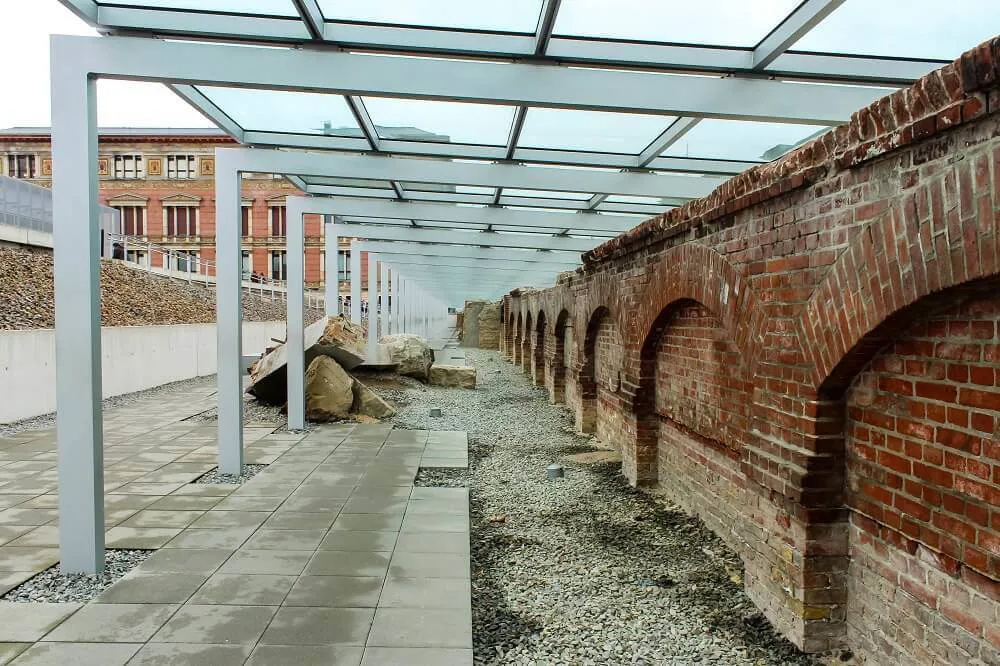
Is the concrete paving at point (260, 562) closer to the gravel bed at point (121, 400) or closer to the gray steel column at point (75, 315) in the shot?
the gray steel column at point (75, 315)

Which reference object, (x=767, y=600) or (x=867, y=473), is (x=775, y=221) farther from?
(x=767, y=600)

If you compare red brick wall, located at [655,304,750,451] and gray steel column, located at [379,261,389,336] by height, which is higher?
gray steel column, located at [379,261,389,336]

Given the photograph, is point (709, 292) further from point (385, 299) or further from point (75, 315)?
point (385, 299)

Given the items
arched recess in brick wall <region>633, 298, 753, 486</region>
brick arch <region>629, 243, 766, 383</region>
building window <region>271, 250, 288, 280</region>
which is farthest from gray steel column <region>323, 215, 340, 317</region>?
building window <region>271, 250, 288, 280</region>

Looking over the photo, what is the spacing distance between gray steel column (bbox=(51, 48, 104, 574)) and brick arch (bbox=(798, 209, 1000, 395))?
4.40 metres

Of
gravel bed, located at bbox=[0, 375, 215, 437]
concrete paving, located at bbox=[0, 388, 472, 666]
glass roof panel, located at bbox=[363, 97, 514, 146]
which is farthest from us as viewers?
gravel bed, located at bbox=[0, 375, 215, 437]

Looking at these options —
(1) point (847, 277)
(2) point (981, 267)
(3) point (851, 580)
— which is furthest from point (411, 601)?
(2) point (981, 267)

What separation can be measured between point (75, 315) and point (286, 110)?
2780mm

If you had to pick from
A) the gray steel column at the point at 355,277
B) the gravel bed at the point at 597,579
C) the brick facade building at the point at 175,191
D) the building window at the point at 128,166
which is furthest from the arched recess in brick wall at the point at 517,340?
the building window at the point at 128,166

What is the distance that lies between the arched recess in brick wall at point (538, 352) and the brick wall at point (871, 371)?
11199 millimetres

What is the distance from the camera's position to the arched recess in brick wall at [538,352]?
1614cm

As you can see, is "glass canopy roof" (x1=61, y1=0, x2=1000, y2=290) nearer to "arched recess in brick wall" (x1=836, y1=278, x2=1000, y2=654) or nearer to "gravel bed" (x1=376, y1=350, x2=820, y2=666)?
"arched recess in brick wall" (x1=836, y1=278, x2=1000, y2=654)

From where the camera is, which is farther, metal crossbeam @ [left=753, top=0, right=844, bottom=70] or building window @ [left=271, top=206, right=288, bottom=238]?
building window @ [left=271, top=206, right=288, bottom=238]

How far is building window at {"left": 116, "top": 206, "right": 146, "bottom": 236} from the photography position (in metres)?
45.8
